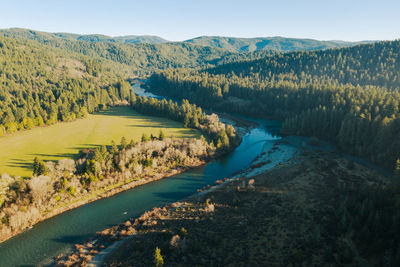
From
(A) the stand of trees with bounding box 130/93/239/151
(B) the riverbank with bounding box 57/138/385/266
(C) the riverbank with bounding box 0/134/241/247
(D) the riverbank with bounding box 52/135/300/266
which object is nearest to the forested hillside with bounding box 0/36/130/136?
(A) the stand of trees with bounding box 130/93/239/151

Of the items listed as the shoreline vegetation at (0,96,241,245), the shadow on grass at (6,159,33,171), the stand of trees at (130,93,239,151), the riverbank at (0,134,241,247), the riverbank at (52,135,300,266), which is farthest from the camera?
the stand of trees at (130,93,239,151)

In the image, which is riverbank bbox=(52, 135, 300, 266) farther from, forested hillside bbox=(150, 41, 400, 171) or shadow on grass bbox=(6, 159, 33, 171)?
shadow on grass bbox=(6, 159, 33, 171)

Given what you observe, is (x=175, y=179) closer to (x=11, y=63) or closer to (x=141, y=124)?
(x=141, y=124)

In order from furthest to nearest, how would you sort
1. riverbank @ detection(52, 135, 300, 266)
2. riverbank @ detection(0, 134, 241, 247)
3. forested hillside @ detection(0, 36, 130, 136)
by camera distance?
forested hillside @ detection(0, 36, 130, 136)
riverbank @ detection(0, 134, 241, 247)
riverbank @ detection(52, 135, 300, 266)

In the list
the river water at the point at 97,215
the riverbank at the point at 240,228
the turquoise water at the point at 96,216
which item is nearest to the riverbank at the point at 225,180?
the riverbank at the point at 240,228

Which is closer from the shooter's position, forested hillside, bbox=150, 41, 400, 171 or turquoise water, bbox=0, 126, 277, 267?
turquoise water, bbox=0, 126, 277, 267

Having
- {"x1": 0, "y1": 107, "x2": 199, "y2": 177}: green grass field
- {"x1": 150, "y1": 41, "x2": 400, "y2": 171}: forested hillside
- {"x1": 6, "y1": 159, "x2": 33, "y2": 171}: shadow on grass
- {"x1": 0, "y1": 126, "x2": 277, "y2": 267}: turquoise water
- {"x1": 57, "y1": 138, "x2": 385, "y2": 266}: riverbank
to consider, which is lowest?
{"x1": 0, "y1": 126, "x2": 277, "y2": 267}: turquoise water

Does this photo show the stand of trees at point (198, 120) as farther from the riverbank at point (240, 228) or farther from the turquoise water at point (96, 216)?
the riverbank at point (240, 228)
